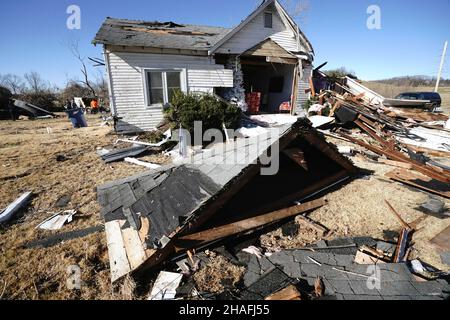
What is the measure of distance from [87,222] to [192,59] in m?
8.76

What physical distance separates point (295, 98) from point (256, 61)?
311 cm

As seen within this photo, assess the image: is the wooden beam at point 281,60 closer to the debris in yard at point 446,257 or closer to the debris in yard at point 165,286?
the debris in yard at point 446,257

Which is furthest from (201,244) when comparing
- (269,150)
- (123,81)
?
(123,81)

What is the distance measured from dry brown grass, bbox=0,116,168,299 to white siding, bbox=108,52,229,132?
170 cm

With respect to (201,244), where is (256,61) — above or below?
above

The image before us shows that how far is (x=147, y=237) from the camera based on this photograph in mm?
2850

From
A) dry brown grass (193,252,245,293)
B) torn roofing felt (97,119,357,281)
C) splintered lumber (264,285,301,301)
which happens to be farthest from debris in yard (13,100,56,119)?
splintered lumber (264,285,301,301)

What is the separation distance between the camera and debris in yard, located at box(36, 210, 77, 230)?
3.94 meters

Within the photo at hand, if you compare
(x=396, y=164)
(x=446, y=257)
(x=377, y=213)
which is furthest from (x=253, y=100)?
(x=446, y=257)

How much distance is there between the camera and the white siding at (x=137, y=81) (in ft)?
31.3

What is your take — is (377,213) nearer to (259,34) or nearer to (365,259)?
(365,259)

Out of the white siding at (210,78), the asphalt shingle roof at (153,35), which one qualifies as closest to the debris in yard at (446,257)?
the white siding at (210,78)

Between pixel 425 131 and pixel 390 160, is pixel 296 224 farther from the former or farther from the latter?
pixel 425 131

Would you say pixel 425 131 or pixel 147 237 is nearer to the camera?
pixel 147 237
